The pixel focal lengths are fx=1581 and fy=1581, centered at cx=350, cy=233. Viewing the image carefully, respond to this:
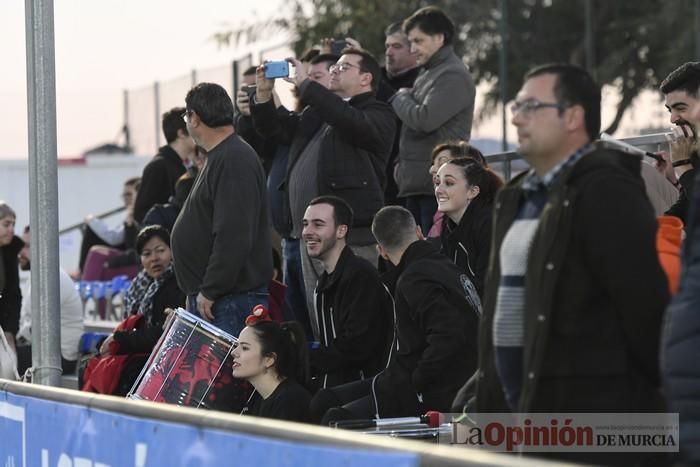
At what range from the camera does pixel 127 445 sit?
5543 millimetres

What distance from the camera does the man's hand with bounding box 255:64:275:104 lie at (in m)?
8.98

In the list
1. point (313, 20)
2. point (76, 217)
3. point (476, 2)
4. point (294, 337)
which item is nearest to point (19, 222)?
point (76, 217)

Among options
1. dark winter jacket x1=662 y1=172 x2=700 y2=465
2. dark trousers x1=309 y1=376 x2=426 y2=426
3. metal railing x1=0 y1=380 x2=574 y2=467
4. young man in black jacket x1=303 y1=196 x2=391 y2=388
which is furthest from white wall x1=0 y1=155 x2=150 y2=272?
dark winter jacket x1=662 y1=172 x2=700 y2=465

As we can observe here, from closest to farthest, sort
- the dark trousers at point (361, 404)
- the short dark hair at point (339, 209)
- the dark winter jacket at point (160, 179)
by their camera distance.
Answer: the dark trousers at point (361, 404)
the short dark hair at point (339, 209)
the dark winter jacket at point (160, 179)

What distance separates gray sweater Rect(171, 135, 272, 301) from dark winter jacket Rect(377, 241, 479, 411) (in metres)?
0.92

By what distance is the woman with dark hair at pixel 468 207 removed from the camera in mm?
7934

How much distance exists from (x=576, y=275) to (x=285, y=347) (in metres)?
3.42

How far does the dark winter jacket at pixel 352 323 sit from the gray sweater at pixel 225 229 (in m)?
0.37

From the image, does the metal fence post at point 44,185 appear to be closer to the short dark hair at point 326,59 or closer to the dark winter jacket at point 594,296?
the short dark hair at point 326,59

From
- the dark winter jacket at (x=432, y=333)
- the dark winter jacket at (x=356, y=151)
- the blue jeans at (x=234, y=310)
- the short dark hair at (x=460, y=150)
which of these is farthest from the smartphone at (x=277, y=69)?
the dark winter jacket at (x=432, y=333)

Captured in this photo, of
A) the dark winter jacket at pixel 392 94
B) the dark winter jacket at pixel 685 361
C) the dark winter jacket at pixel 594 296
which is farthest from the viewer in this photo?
the dark winter jacket at pixel 392 94

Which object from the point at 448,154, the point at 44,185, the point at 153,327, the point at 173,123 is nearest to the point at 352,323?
the point at 448,154

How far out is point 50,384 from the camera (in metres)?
7.10

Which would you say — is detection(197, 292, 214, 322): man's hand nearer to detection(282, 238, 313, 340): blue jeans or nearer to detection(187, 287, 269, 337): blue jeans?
detection(187, 287, 269, 337): blue jeans
